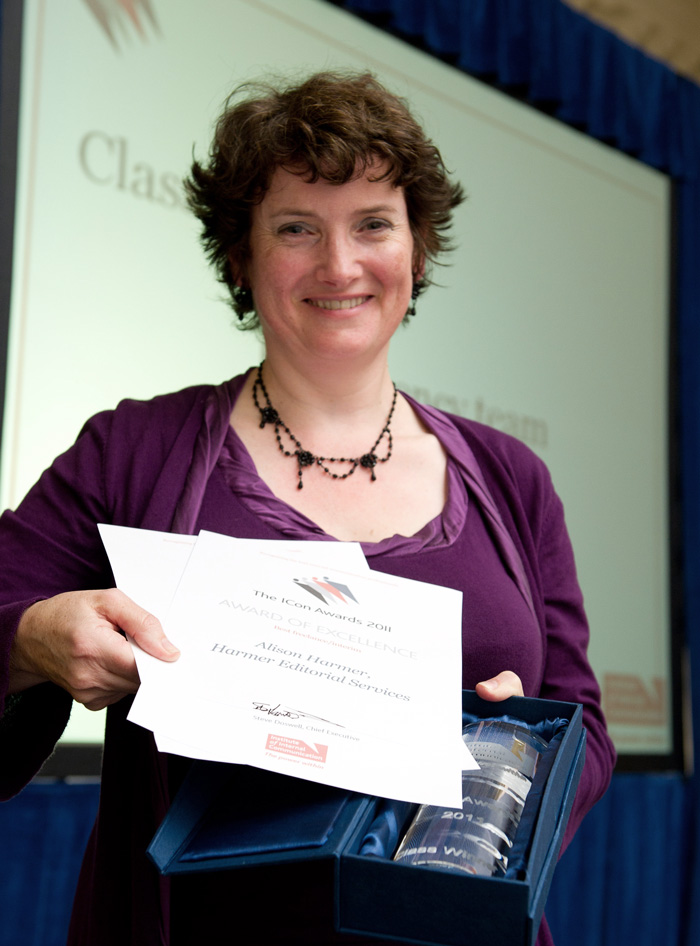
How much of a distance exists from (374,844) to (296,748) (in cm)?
10

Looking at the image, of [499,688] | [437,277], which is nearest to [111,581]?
[499,688]

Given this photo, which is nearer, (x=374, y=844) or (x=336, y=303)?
(x=374, y=844)

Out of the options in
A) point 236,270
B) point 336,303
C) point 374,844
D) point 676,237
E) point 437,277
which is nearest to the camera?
point 374,844

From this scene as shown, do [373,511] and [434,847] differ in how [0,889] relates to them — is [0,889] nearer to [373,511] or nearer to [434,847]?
[373,511]

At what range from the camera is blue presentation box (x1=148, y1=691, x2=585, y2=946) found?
67 cm

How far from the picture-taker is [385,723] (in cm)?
83

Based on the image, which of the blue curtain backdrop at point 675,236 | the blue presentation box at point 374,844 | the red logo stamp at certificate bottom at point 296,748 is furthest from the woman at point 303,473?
the blue curtain backdrop at point 675,236

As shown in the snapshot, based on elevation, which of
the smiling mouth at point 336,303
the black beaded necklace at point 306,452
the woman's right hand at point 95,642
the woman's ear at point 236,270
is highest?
the woman's ear at point 236,270

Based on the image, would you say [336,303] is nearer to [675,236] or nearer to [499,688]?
[499,688]

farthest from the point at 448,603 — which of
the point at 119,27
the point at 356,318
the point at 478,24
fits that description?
the point at 478,24

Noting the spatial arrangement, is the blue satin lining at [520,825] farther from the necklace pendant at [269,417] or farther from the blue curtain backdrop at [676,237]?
the blue curtain backdrop at [676,237]

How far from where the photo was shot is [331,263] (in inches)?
46.6

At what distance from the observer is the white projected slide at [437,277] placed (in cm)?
238

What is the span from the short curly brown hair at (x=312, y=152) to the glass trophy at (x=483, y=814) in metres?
0.71
